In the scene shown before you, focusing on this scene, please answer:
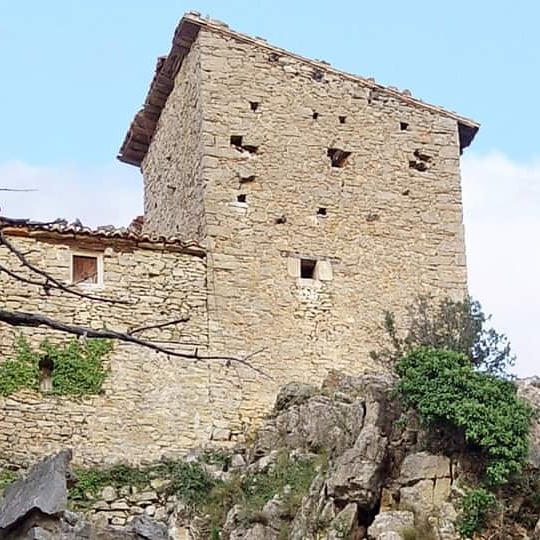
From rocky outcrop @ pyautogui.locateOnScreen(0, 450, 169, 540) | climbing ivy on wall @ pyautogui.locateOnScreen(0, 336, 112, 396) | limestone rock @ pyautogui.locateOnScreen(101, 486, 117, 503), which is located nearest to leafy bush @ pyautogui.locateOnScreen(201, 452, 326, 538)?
limestone rock @ pyautogui.locateOnScreen(101, 486, 117, 503)

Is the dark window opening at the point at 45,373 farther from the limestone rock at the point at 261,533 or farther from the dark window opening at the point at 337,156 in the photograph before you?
the dark window opening at the point at 337,156

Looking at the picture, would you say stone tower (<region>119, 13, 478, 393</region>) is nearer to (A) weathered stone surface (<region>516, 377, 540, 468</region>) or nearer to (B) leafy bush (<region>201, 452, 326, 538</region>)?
(B) leafy bush (<region>201, 452, 326, 538</region>)

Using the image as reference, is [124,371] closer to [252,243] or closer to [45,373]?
[45,373]

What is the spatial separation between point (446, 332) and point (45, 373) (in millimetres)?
5347

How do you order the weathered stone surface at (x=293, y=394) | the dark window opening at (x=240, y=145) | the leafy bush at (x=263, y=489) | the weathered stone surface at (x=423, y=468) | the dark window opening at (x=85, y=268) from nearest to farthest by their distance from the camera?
the weathered stone surface at (x=423, y=468), the leafy bush at (x=263, y=489), the weathered stone surface at (x=293, y=394), the dark window opening at (x=85, y=268), the dark window opening at (x=240, y=145)

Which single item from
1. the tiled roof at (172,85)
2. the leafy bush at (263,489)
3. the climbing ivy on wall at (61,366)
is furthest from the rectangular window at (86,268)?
the tiled roof at (172,85)

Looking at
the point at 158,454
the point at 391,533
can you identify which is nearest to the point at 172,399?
the point at 158,454

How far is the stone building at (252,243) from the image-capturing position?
15742 millimetres

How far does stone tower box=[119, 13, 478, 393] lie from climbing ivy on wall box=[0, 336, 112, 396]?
1.57 meters

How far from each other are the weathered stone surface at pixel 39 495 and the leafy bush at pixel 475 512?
4.45m

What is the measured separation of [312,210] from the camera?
691 inches

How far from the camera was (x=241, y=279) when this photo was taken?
54.8 ft

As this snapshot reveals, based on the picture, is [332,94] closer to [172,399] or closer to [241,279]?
[241,279]

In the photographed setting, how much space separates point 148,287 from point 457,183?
17.3ft
